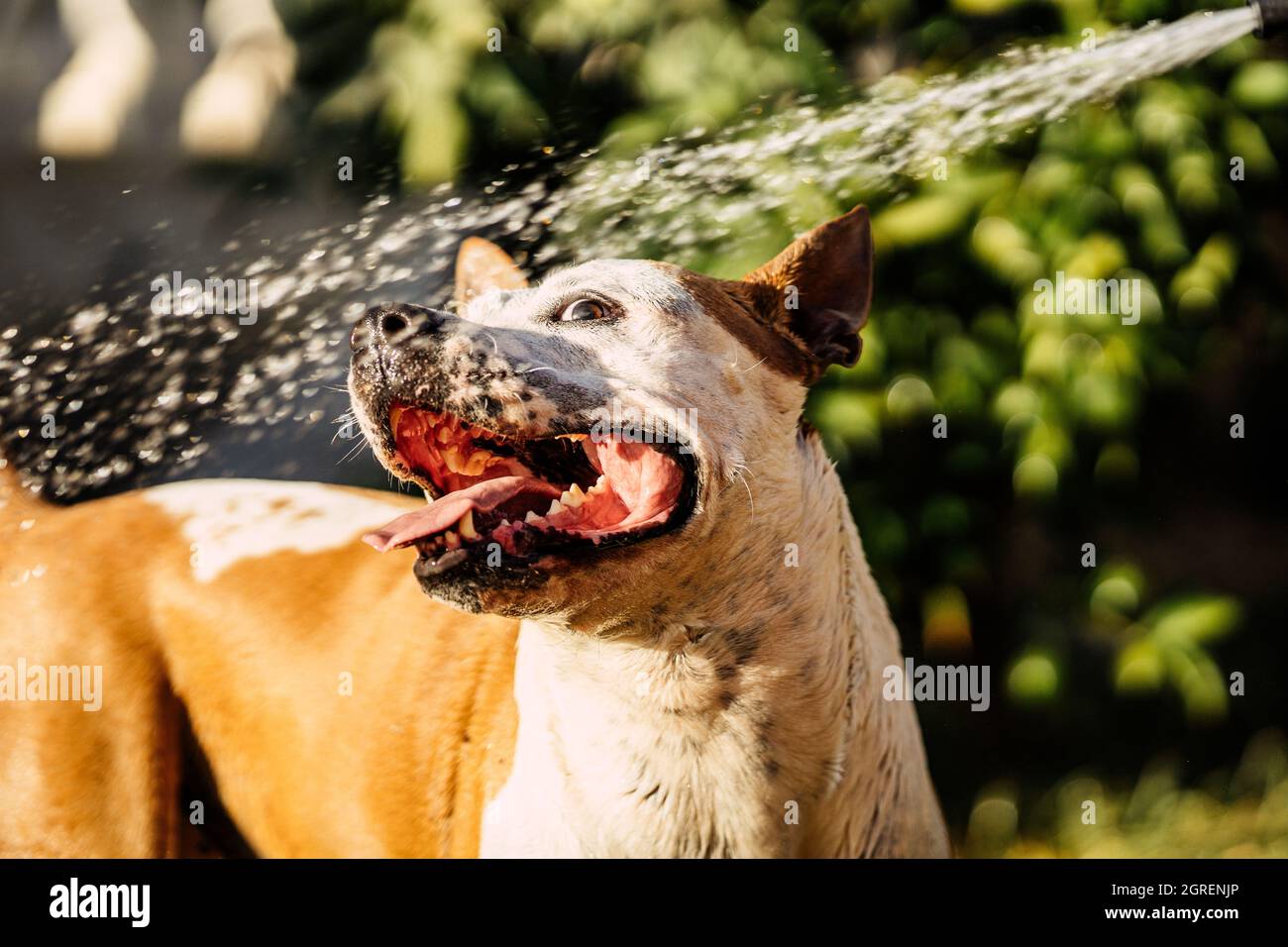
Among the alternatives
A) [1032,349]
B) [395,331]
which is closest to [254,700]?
[395,331]

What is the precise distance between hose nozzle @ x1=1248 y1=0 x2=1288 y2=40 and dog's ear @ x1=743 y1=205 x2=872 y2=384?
1.32m

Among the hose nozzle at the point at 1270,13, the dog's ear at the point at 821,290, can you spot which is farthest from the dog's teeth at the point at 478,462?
the hose nozzle at the point at 1270,13

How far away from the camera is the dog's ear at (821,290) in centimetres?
249

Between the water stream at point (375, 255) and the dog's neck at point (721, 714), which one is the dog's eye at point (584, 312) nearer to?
the dog's neck at point (721, 714)

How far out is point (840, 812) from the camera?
2.41 meters

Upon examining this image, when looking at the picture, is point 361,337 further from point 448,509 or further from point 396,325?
point 448,509

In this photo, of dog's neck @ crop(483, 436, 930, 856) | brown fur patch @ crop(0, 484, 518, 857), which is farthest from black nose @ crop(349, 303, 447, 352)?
brown fur patch @ crop(0, 484, 518, 857)

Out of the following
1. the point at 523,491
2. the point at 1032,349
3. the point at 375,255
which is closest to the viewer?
the point at 523,491

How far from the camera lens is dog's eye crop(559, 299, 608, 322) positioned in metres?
2.30

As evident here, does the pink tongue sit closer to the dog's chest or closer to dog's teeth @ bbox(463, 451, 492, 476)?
dog's teeth @ bbox(463, 451, 492, 476)

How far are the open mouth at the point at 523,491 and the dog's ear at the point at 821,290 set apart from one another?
45 centimetres

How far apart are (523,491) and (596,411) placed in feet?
0.77

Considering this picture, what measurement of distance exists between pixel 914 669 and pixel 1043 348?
3.16ft

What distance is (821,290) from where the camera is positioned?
2.54m
